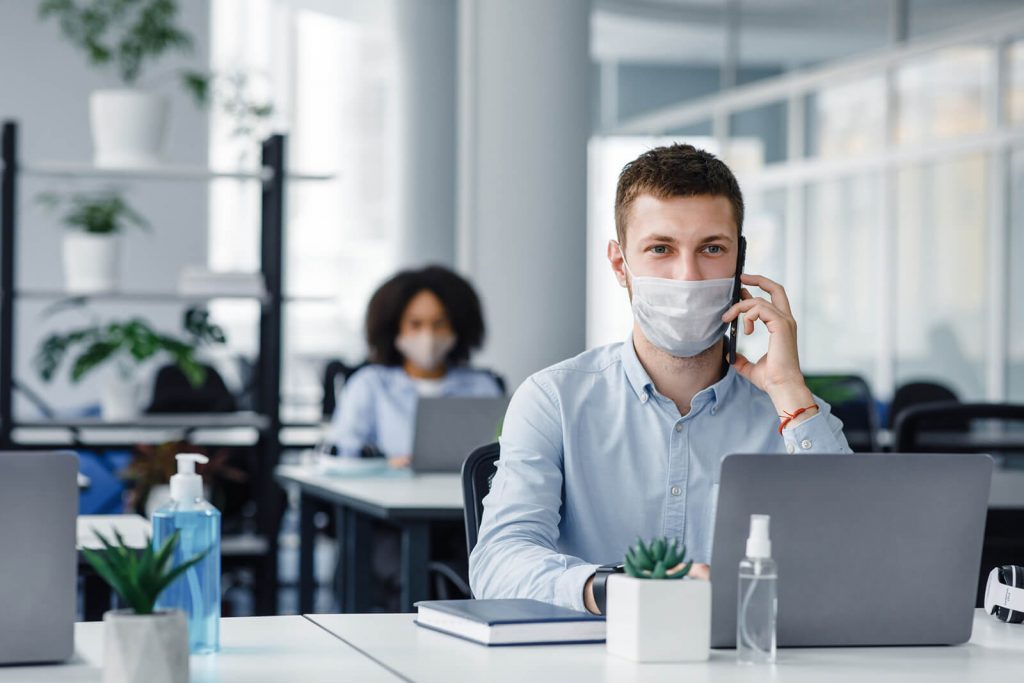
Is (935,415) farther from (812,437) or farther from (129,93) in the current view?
(129,93)

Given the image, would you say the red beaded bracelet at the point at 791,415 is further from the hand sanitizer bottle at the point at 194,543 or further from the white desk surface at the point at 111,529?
the white desk surface at the point at 111,529

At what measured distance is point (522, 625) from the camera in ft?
5.24

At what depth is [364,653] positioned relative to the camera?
1576 mm

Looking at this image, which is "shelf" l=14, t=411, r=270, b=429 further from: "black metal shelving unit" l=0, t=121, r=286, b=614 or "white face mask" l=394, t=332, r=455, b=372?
"white face mask" l=394, t=332, r=455, b=372

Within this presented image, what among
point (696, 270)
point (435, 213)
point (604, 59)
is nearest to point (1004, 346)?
point (435, 213)

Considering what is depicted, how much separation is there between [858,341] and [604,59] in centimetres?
316

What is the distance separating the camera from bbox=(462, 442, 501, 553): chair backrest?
208 cm

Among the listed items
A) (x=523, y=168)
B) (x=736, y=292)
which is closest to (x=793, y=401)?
(x=736, y=292)

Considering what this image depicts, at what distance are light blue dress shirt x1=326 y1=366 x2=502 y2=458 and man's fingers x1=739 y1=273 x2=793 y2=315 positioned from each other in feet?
7.90

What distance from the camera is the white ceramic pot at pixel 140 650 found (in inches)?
52.3

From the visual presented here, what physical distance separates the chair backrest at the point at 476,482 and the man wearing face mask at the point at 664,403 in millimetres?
52

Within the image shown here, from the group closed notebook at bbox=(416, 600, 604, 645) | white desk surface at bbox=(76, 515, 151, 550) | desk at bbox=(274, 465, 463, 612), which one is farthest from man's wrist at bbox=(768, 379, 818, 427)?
desk at bbox=(274, 465, 463, 612)

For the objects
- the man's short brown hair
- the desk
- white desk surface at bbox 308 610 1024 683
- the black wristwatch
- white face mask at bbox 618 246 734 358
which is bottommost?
the desk

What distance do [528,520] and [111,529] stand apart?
1.01m
